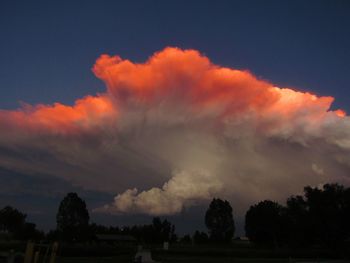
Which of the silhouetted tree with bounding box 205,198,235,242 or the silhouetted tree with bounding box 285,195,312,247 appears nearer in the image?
the silhouetted tree with bounding box 285,195,312,247

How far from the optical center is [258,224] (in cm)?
15388

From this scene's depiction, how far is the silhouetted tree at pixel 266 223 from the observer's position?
5773 inches

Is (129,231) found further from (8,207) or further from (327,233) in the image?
(327,233)

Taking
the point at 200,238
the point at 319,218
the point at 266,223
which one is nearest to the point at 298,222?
the point at 319,218

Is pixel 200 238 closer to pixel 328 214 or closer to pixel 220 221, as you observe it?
pixel 220 221

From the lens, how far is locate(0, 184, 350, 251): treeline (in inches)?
4493

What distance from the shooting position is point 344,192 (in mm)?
119875

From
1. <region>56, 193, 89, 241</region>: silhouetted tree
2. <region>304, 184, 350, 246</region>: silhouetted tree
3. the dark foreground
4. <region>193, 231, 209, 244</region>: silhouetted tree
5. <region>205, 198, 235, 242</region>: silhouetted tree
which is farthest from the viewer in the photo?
<region>205, 198, 235, 242</region>: silhouetted tree

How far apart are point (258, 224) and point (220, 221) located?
119ft

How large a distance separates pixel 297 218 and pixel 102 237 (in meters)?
70.4

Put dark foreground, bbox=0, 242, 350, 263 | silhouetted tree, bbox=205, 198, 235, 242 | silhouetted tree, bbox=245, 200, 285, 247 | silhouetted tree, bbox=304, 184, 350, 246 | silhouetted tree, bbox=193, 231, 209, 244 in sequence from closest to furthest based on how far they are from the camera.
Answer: dark foreground, bbox=0, 242, 350, 263 < silhouetted tree, bbox=304, 184, 350, 246 < silhouetted tree, bbox=245, 200, 285, 247 < silhouetted tree, bbox=193, 231, 209, 244 < silhouetted tree, bbox=205, 198, 235, 242

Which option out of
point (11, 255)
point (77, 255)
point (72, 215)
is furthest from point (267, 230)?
point (11, 255)

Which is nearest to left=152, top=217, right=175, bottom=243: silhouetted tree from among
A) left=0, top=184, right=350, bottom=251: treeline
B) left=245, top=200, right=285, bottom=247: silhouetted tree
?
left=0, top=184, right=350, bottom=251: treeline

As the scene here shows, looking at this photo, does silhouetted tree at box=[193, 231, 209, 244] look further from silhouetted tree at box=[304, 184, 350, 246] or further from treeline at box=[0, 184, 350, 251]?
silhouetted tree at box=[304, 184, 350, 246]
